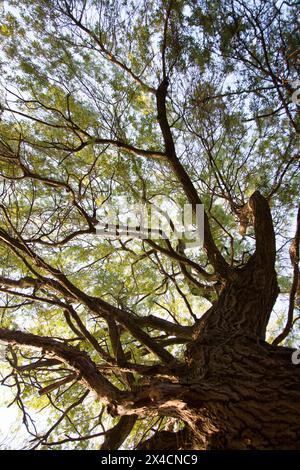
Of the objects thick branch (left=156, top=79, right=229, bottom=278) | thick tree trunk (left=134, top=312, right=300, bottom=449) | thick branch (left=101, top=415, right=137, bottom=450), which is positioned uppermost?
thick branch (left=156, top=79, right=229, bottom=278)

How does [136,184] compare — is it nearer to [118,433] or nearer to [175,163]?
[175,163]

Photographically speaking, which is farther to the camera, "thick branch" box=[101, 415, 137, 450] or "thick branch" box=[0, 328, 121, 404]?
"thick branch" box=[101, 415, 137, 450]

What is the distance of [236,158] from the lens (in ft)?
12.3

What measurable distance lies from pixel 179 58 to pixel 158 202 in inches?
55.8

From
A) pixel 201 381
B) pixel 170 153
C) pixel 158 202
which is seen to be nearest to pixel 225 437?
pixel 201 381

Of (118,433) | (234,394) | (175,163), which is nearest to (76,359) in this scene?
(234,394)

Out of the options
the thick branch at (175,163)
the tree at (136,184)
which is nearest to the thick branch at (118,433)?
the tree at (136,184)

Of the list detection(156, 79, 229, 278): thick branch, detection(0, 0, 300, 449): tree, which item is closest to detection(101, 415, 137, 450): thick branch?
detection(0, 0, 300, 449): tree

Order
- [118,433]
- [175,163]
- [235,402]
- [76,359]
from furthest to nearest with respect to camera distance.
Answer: [175,163], [118,433], [76,359], [235,402]

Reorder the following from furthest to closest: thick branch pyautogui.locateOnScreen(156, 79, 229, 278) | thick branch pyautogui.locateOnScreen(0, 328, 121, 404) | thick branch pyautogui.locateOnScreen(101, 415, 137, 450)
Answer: thick branch pyautogui.locateOnScreen(156, 79, 229, 278)
thick branch pyautogui.locateOnScreen(101, 415, 137, 450)
thick branch pyautogui.locateOnScreen(0, 328, 121, 404)

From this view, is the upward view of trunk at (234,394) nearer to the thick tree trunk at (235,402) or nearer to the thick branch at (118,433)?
the thick tree trunk at (235,402)

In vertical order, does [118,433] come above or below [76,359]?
below

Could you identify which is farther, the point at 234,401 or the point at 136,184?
the point at 136,184

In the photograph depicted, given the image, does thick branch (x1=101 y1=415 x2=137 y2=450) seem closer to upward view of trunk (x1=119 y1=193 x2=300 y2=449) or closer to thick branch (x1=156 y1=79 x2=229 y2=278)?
upward view of trunk (x1=119 y1=193 x2=300 y2=449)
